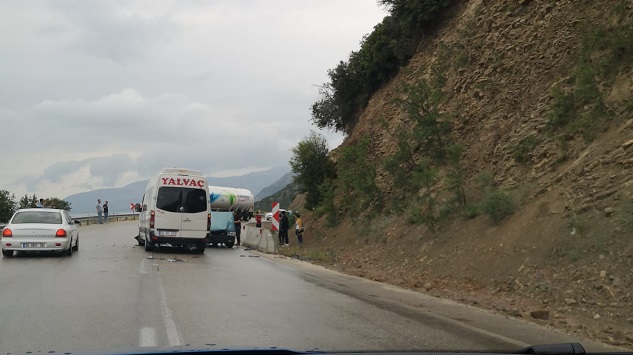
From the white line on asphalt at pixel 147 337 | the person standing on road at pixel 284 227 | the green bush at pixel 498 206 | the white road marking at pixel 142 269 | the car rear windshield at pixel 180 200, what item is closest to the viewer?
the white line on asphalt at pixel 147 337

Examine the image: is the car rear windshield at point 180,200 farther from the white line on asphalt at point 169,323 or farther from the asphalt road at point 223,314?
the white line on asphalt at point 169,323

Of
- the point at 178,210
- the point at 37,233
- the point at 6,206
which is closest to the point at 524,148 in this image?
the point at 178,210

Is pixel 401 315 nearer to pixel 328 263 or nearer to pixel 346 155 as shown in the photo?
pixel 328 263

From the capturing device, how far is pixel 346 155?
89.8 ft

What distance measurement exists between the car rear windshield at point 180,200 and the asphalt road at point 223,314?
6.40 metres

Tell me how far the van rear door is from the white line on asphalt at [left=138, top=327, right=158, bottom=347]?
14.6 metres

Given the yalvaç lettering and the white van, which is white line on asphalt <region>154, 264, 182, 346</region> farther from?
the yalvaç lettering

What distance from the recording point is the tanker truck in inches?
1882

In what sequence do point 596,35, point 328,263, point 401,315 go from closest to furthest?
point 401,315 < point 596,35 < point 328,263

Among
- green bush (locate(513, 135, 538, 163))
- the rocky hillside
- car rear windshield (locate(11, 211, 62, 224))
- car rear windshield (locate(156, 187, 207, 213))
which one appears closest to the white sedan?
car rear windshield (locate(11, 211, 62, 224))

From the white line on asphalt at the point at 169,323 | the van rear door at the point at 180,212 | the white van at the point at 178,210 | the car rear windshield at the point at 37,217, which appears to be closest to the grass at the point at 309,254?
the white van at the point at 178,210

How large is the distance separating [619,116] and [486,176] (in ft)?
14.4

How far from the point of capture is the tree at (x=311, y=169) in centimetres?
3359

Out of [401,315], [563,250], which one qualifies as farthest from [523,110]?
[401,315]
